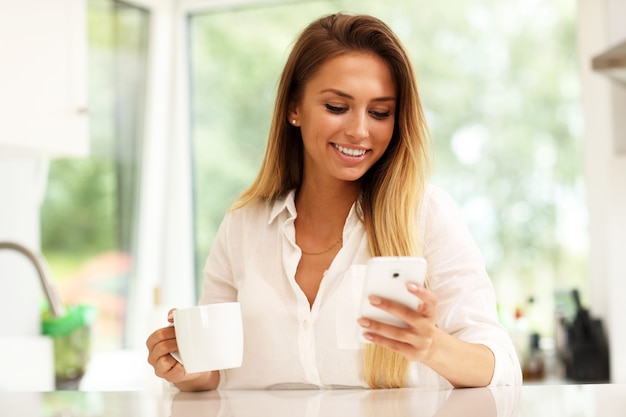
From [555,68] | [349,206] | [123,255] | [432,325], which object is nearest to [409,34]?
[555,68]

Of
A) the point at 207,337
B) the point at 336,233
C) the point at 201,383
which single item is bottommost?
the point at 201,383

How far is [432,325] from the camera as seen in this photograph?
1.27m

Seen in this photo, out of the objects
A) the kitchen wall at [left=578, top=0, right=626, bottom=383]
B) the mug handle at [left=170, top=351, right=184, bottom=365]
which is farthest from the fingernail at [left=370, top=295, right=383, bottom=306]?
the kitchen wall at [left=578, top=0, right=626, bottom=383]

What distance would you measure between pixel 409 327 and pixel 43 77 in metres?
1.83

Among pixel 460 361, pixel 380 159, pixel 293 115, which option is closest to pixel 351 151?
pixel 380 159

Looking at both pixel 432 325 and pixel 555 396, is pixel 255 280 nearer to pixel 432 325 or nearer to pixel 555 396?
pixel 432 325

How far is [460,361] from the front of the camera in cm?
140

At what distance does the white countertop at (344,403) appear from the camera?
1017mm

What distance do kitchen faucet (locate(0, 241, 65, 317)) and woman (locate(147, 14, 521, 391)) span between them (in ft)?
3.15

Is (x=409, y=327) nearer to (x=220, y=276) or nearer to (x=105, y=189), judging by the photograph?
(x=220, y=276)

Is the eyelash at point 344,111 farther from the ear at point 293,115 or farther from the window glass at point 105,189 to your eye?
the window glass at point 105,189

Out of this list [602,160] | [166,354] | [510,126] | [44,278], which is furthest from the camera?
[510,126]

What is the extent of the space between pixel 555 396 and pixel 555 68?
2.67m

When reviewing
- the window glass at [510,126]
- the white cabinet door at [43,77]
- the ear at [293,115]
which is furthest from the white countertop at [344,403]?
the window glass at [510,126]
